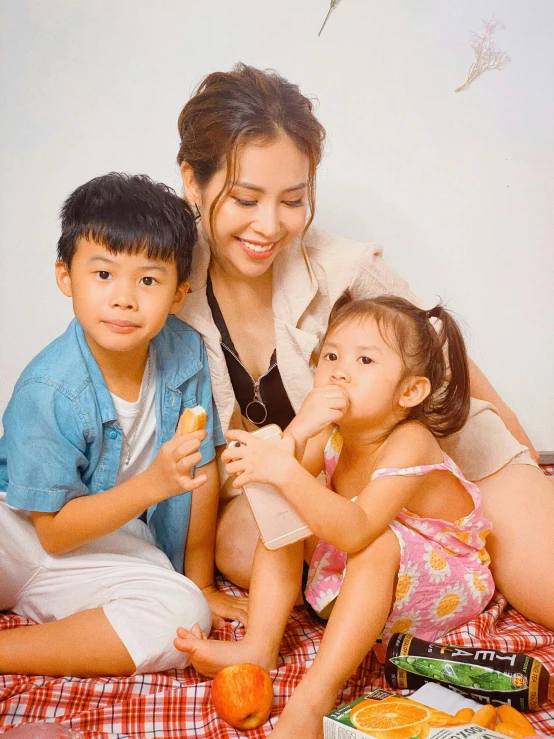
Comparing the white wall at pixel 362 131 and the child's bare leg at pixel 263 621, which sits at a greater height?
the white wall at pixel 362 131

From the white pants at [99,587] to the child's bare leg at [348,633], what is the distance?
23cm

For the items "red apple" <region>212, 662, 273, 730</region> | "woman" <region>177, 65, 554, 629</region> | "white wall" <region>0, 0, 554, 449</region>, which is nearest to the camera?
"red apple" <region>212, 662, 273, 730</region>

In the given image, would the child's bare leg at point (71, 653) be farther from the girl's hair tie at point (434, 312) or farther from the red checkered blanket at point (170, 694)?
the girl's hair tie at point (434, 312)

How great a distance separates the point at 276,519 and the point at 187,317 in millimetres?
414

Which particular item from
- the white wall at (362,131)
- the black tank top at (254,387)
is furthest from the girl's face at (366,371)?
the white wall at (362,131)

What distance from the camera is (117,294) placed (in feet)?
3.46

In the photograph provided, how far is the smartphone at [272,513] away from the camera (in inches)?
38.9

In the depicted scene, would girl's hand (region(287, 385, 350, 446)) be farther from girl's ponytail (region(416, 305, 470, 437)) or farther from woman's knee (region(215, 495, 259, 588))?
woman's knee (region(215, 495, 259, 588))

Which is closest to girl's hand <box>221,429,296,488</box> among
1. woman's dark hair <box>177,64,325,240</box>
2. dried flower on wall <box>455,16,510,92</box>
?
woman's dark hair <box>177,64,325,240</box>

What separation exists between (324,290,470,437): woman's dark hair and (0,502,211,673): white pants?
0.44 metres

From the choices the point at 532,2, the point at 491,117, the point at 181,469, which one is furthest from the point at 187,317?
the point at 532,2

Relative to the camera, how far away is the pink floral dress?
1049mm

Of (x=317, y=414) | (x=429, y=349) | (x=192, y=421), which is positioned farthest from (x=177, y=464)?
(x=429, y=349)

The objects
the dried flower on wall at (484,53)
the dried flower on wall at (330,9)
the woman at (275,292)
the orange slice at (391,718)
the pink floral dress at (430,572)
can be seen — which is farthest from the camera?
the dried flower on wall at (484,53)
